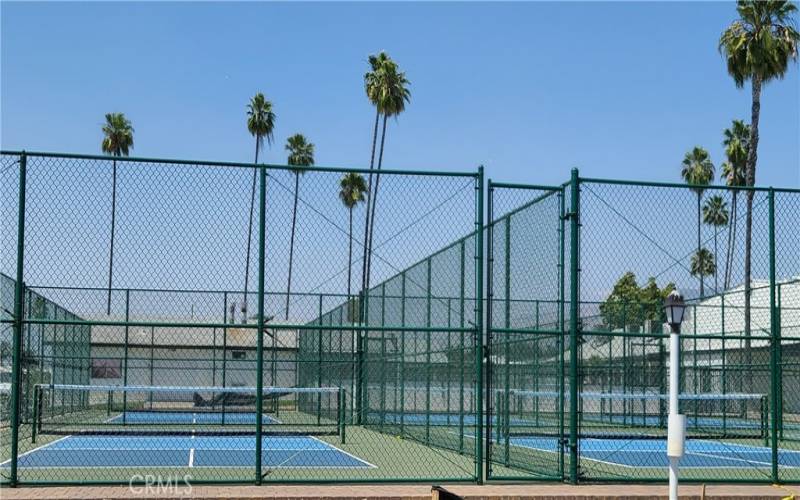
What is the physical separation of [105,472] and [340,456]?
4.20 meters

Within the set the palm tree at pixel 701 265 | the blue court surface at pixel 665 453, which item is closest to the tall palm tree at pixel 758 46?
the palm tree at pixel 701 265

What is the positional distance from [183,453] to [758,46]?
2432cm

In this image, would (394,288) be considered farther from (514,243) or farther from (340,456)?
(514,243)

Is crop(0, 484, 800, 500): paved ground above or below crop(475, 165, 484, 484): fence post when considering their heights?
below

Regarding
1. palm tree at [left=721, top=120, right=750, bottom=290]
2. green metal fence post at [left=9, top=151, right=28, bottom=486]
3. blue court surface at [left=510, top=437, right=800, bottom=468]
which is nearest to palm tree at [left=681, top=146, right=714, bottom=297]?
palm tree at [left=721, top=120, right=750, bottom=290]

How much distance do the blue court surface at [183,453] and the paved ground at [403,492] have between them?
226cm

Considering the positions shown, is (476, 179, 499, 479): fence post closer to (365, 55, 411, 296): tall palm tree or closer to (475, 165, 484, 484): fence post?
(475, 165, 484, 484): fence post

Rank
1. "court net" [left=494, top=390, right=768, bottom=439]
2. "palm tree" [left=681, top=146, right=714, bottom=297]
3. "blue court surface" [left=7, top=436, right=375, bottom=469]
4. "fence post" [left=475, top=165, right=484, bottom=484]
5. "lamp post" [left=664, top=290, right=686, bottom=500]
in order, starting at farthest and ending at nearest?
"palm tree" [left=681, top=146, right=714, bottom=297] → "court net" [left=494, top=390, right=768, bottom=439] → "blue court surface" [left=7, top=436, right=375, bottom=469] → "fence post" [left=475, top=165, right=484, bottom=484] → "lamp post" [left=664, top=290, right=686, bottom=500]

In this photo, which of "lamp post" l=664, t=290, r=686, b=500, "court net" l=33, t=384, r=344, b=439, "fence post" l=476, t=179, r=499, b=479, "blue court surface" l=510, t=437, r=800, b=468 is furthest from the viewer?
"court net" l=33, t=384, r=344, b=439

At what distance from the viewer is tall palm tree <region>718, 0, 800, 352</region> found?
3372 centimetres

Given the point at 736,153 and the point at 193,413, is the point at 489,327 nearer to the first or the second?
the point at 193,413

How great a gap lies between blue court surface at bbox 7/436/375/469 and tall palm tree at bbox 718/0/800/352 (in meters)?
20.2

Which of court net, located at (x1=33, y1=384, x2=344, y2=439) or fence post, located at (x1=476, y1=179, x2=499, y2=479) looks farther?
court net, located at (x1=33, y1=384, x2=344, y2=439)

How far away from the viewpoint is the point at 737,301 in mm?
35500
